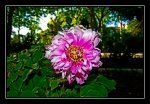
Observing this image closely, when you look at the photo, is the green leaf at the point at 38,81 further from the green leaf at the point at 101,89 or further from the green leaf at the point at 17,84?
the green leaf at the point at 101,89

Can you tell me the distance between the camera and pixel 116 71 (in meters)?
5.52

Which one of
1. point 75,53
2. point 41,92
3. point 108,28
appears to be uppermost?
point 108,28

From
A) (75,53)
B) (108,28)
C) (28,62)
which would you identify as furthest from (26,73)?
(108,28)

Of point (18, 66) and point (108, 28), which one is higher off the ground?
point (108, 28)

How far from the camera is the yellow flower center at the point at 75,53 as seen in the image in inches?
26.2

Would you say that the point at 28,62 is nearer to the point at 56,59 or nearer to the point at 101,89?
the point at 56,59

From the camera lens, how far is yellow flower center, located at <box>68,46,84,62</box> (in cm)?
66

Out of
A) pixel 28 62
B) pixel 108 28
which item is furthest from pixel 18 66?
pixel 108 28

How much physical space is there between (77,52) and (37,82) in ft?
0.50

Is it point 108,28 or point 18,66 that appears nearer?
point 18,66

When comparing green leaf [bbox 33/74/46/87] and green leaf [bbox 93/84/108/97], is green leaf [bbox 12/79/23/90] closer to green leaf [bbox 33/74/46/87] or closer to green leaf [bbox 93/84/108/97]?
green leaf [bbox 33/74/46/87]

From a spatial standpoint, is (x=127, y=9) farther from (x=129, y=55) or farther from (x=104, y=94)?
(x=104, y=94)

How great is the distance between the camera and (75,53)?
670 mm

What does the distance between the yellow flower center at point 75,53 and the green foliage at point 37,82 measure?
0.08 metres
